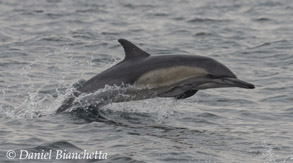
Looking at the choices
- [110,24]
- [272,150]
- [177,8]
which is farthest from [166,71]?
[177,8]

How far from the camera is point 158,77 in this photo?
11648 mm

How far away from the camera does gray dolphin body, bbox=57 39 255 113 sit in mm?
11625

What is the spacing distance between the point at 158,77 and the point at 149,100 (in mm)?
1720

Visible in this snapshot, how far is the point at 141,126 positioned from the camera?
37.9ft

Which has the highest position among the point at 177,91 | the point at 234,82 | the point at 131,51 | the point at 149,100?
the point at 131,51

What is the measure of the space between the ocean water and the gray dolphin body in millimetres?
541

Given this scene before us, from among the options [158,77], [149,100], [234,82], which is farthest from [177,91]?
[149,100]

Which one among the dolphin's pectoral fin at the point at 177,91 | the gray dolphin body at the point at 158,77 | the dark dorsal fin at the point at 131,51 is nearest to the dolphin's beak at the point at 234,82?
the gray dolphin body at the point at 158,77

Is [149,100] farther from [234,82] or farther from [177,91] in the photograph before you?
[234,82]

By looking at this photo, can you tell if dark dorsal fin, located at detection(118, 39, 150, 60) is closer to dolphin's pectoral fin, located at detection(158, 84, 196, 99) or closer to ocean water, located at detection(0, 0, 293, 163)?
dolphin's pectoral fin, located at detection(158, 84, 196, 99)

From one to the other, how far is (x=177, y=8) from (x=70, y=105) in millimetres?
17082

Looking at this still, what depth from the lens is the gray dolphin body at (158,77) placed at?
11625 mm

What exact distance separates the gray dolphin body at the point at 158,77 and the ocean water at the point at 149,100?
0.54 metres

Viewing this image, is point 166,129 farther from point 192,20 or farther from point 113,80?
point 192,20
